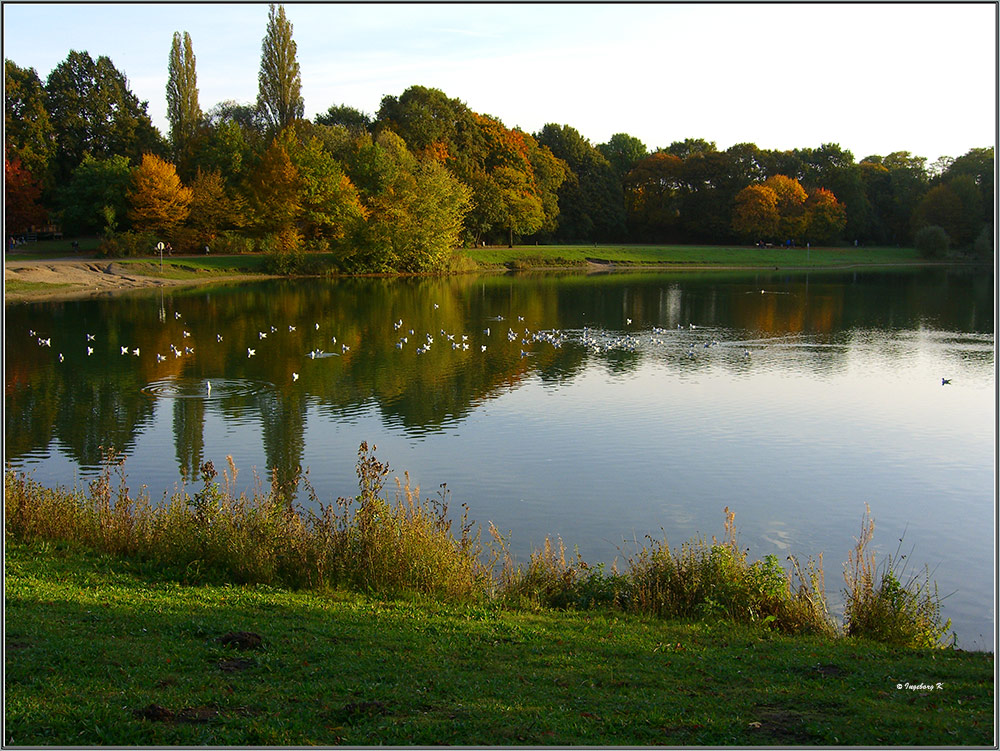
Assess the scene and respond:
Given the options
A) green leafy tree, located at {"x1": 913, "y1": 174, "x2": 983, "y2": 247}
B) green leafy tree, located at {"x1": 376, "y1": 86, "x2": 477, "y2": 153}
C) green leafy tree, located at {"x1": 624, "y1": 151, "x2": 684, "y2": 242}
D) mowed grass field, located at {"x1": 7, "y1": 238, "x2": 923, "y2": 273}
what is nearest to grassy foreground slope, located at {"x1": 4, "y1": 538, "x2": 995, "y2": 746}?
mowed grass field, located at {"x1": 7, "y1": 238, "x2": 923, "y2": 273}

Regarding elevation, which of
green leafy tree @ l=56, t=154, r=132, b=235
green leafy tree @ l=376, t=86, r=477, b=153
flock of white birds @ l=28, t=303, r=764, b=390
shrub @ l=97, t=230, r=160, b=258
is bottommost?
flock of white birds @ l=28, t=303, r=764, b=390

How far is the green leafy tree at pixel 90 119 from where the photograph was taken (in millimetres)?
78188

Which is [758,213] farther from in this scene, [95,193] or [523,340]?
[523,340]

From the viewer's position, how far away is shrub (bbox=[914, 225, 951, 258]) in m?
92.8

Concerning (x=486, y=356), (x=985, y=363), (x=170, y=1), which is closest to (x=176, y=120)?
(x=486, y=356)

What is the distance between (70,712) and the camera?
5676mm

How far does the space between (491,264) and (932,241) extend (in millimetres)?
48749

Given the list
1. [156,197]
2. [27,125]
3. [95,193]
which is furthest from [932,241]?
[27,125]

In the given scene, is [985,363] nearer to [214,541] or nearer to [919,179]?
[214,541]

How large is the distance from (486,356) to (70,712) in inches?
968

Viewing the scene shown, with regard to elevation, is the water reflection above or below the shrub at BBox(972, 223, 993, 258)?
below

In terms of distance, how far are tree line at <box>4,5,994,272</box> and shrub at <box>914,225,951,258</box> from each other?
0.22 m

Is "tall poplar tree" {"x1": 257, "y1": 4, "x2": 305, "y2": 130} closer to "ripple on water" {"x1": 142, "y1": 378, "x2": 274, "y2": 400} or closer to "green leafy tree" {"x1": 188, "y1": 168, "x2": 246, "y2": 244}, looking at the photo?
"green leafy tree" {"x1": 188, "y1": 168, "x2": 246, "y2": 244}

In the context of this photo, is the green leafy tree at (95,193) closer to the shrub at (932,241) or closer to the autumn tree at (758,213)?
the autumn tree at (758,213)
